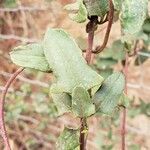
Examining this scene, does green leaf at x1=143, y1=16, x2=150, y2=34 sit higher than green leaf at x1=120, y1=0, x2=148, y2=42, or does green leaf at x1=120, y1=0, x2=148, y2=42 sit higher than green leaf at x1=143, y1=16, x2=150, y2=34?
green leaf at x1=120, y1=0, x2=148, y2=42

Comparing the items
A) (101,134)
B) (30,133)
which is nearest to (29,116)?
(30,133)

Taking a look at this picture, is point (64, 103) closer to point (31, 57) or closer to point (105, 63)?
point (31, 57)

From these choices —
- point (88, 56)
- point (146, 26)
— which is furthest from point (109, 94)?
point (146, 26)

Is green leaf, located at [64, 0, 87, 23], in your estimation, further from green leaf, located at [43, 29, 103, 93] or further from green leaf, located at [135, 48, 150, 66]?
green leaf, located at [135, 48, 150, 66]

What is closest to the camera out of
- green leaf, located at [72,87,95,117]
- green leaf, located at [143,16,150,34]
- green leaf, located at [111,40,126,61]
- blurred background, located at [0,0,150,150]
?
green leaf, located at [72,87,95,117]

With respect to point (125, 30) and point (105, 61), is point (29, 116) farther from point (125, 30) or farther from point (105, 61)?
point (125, 30)

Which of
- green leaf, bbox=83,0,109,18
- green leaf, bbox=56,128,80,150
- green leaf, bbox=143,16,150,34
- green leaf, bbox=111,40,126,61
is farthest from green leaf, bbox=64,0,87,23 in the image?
green leaf, bbox=111,40,126,61

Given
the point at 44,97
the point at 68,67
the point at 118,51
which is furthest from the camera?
the point at 44,97

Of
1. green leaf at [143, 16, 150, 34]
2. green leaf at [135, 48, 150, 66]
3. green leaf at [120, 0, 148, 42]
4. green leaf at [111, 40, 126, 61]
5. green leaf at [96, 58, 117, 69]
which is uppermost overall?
green leaf at [120, 0, 148, 42]
